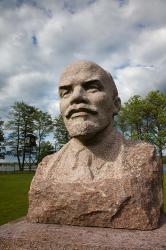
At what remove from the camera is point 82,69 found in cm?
465

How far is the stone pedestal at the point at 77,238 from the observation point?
11.3 ft

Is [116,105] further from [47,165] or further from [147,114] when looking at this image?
[147,114]

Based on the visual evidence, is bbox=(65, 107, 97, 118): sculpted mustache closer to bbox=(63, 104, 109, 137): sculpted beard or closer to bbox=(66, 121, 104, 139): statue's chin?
bbox=(63, 104, 109, 137): sculpted beard

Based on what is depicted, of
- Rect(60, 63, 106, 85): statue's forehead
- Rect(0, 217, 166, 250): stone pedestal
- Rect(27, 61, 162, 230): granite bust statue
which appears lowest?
Rect(0, 217, 166, 250): stone pedestal

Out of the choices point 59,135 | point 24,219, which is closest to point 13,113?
point 59,135

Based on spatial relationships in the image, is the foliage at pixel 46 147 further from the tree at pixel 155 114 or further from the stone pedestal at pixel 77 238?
the stone pedestal at pixel 77 238

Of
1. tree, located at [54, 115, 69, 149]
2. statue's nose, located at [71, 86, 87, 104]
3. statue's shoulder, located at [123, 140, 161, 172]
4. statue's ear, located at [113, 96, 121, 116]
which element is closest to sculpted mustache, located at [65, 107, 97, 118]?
statue's nose, located at [71, 86, 87, 104]

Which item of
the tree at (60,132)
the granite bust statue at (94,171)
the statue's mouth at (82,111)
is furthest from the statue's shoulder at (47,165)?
the tree at (60,132)

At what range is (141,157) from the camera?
4.44 m

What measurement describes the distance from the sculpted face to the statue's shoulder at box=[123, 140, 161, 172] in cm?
52

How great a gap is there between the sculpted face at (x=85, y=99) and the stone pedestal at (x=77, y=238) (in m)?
1.34

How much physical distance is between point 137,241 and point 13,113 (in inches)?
1496

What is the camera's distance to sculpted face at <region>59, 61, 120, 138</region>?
14.7ft

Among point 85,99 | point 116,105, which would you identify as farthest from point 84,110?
point 116,105
